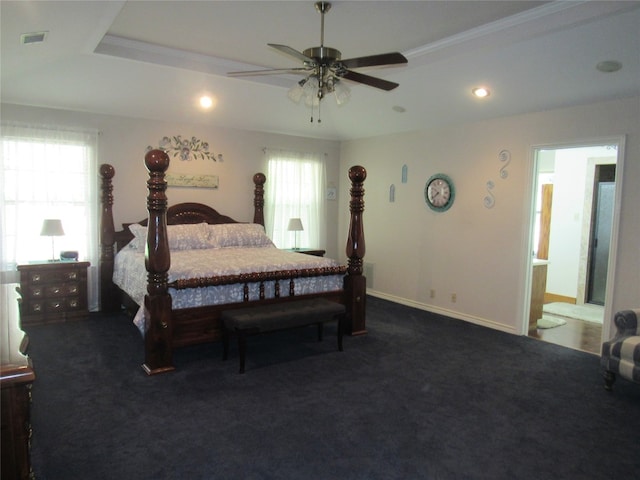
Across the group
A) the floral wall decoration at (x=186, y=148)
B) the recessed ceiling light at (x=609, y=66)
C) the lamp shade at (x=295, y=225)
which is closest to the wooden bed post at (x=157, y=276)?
the floral wall decoration at (x=186, y=148)

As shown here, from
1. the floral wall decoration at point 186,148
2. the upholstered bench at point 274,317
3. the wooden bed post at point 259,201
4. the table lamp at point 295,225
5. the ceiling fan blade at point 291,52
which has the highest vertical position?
the ceiling fan blade at point 291,52

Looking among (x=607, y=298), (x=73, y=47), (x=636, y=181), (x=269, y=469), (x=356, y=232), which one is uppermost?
(x=73, y=47)

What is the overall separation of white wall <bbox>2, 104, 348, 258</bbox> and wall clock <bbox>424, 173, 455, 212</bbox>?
187 centimetres

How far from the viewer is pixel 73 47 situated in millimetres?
3676

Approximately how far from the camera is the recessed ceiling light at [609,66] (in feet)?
11.1

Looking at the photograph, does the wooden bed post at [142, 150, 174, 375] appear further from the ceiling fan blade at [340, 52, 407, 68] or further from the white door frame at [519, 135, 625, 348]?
the white door frame at [519, 135, 625, 348]

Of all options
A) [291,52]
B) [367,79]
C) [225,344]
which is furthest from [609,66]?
[225,344]

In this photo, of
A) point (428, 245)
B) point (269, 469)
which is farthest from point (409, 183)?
point (269, 469)

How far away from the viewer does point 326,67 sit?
277 cm

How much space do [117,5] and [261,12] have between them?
972 mm

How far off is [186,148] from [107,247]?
1590 mm

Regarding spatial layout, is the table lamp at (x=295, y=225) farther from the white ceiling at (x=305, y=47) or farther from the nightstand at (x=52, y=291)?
the nightstand at (x=52, y=291)

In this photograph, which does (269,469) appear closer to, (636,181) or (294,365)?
(294,365)

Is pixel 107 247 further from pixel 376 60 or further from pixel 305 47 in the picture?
pixel 376 60
